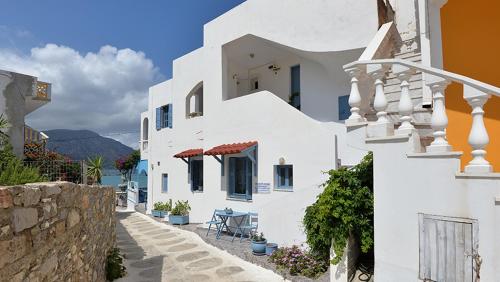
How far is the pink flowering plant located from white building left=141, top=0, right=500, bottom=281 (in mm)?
619

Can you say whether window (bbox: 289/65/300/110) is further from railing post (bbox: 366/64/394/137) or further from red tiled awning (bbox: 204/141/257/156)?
railing post (bbox: 366/64/394/137)

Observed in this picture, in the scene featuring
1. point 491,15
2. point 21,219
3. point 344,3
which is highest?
point 344,3

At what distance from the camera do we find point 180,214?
14375mm

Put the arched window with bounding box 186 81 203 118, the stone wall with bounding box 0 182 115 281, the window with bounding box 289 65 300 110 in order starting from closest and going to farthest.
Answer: the stone wall with bounding box 0 182 115 281, the window with bounding box 289 65 300 110, the arched window with bounding box 186 81 203 118

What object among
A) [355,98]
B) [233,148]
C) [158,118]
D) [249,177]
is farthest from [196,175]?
[355,98]

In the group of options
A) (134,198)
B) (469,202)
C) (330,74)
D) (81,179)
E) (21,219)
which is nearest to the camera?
(21,219)

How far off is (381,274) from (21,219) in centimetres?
399

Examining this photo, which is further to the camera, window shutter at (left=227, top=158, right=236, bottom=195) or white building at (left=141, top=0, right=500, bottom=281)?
window shutter at (left=227, top=158, right=236, bottom=195)

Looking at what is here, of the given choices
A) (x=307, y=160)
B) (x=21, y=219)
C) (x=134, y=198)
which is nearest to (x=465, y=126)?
(x=307, y=160)

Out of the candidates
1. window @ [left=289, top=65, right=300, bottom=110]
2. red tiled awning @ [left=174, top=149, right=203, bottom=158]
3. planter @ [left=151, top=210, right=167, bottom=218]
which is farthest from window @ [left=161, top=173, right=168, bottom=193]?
window @ [left=289, top=65, right=300, bottom=110]

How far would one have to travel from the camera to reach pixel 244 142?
11.6m

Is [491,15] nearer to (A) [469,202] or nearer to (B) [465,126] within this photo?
(B) [465,126]

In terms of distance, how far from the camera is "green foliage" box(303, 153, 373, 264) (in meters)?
5.23

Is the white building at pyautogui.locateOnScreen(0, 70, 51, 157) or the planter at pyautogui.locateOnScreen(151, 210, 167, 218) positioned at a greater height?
the white building at pyautogui.locateOnScreen(0, 70, 51, 157)
